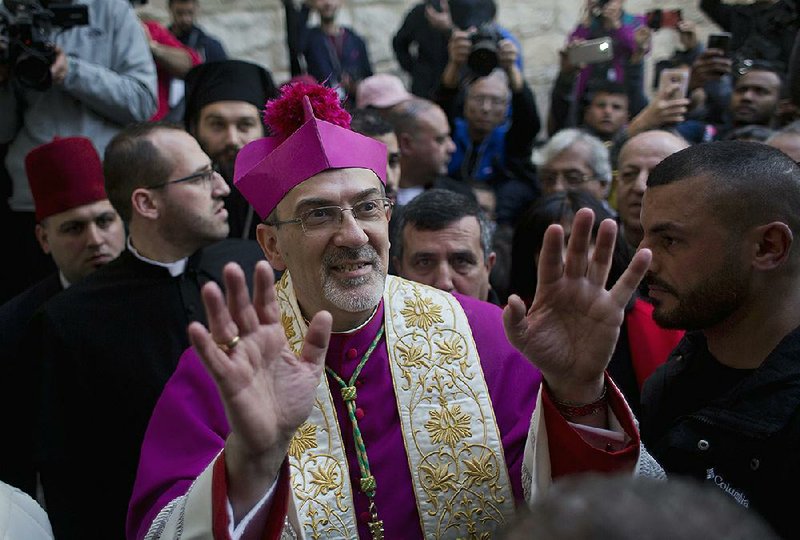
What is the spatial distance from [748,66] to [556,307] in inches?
178

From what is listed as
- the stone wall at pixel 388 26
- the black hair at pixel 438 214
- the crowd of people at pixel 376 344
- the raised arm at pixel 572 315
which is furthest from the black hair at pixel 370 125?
the stone wall at pixel 388 26

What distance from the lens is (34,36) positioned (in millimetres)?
4996

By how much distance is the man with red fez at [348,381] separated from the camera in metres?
2.24

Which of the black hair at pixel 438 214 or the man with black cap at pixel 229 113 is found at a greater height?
the man with black cap at pixel 229 113

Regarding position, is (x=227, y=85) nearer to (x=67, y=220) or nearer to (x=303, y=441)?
(x=67, y=220)

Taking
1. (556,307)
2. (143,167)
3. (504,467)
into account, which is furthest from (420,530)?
(143,167)

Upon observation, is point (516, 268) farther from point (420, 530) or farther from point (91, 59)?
point (91, 59)

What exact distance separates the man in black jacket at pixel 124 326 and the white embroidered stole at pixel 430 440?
1108 mm

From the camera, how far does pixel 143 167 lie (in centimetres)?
407

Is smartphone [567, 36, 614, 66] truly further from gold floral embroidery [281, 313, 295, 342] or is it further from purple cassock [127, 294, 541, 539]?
gold floral embroidery [281, 313, 295, 342]

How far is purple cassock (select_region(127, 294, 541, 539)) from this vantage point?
2635 mm

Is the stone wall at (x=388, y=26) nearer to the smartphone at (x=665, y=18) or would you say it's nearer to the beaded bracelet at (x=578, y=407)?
the smartphone at (x=665, y=18)

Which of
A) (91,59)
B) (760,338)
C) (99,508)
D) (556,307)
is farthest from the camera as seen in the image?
(91,59)

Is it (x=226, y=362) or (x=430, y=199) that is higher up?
(x=226, y=362)
